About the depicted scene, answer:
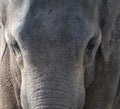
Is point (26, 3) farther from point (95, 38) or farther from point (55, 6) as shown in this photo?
point (95, 38)

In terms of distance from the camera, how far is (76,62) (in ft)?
13.6

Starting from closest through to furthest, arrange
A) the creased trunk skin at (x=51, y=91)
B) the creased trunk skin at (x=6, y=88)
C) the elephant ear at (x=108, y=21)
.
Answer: the creased trunk skin at (x=51, y=91), the elephant ear at (x=108, y=21), the creased trunk skin at (x=6, y=88)

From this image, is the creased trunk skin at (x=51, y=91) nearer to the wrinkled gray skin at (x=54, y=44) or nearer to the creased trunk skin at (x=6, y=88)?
the wrinkled gray skin at (x=54, y=44)

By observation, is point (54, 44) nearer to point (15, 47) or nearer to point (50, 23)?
point (50, 23)

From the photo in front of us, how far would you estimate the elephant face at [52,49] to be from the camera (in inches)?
159

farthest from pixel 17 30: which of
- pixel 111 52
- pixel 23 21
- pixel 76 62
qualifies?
pixel 111 52

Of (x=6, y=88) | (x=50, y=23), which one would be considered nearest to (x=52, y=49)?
(x=50, y=23)

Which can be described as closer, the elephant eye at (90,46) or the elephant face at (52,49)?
the elephant face at (52,49)

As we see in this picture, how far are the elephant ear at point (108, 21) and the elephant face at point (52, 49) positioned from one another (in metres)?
0.32

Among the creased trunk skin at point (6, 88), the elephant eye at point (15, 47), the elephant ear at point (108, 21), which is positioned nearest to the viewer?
the elephant eye at point (15, 47)

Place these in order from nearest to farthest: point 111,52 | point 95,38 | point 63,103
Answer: point 63,103 < point 95,38 < point 111,52

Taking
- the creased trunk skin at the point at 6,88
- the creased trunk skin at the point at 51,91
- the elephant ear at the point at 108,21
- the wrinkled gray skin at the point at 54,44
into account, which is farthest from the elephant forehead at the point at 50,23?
the creased trunk skin at the point at 6,88

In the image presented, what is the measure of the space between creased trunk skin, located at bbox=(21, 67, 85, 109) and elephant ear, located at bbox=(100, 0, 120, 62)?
0.55m

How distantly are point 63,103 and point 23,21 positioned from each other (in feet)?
1.79
